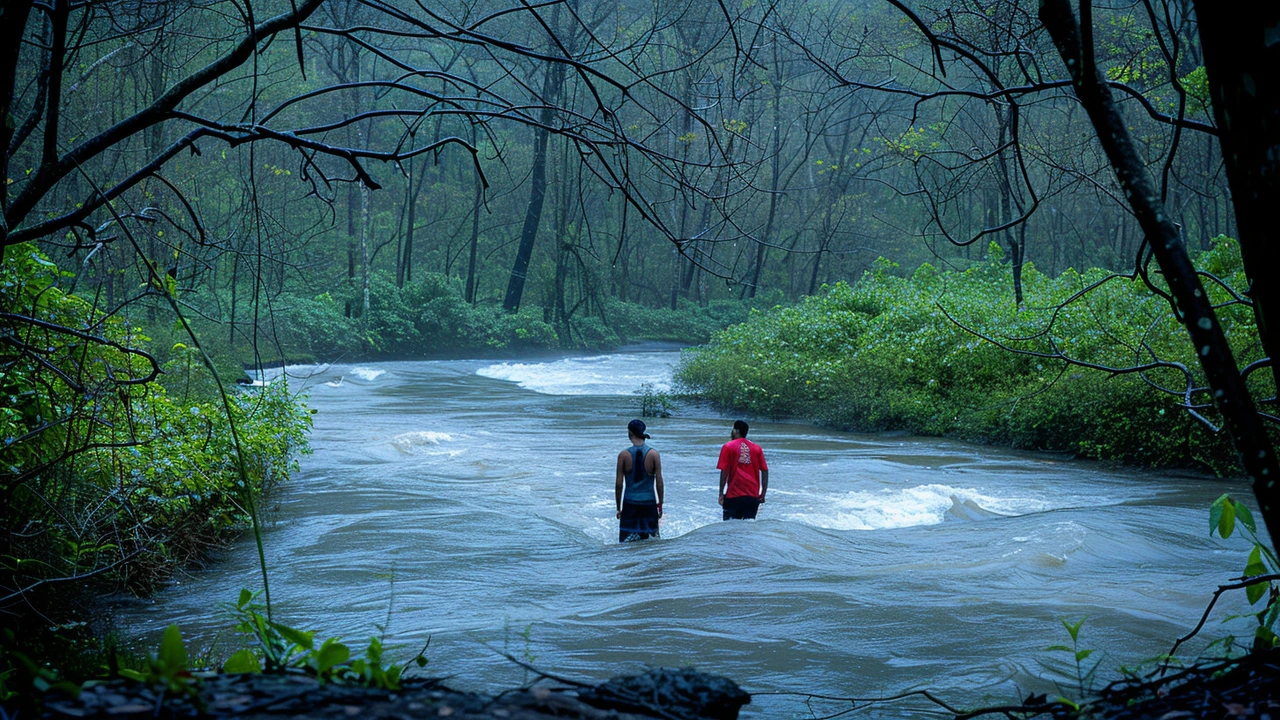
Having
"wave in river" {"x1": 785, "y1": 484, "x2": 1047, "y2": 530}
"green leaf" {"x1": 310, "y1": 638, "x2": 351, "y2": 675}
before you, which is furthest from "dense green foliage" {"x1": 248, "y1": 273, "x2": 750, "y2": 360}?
"green leaf" {"x1": 310, "y1": 638, "x2": 351, "y2": 675}

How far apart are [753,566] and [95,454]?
5573 mm

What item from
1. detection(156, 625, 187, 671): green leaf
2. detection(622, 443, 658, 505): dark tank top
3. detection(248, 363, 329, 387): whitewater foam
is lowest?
detection(622, 443, 658, 505): dark tank top

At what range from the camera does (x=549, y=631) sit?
7.16 meters

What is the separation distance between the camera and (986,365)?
19.6 meters

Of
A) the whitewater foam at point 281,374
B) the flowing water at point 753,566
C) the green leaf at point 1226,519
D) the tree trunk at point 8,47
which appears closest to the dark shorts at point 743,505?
the flowing water at point 753,566

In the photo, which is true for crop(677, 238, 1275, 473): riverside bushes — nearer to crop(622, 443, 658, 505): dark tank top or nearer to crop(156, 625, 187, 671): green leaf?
crop(622, 443, 658, 505): dark tank top

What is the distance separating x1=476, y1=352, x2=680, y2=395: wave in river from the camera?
29641 millimetres

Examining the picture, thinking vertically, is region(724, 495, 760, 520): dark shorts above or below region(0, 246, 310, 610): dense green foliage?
below

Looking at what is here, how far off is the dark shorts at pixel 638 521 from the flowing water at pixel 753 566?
22 centimetres

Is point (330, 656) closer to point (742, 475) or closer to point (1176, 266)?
point (1176, 266)

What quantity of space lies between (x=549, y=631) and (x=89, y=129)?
61.1 ft

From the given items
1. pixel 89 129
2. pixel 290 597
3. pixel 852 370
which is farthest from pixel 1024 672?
pixel 89 129

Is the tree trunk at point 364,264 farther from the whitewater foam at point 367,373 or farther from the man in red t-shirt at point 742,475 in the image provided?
the man in red t-shirt at point 742,475

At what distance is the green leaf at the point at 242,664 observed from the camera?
8.38ft
